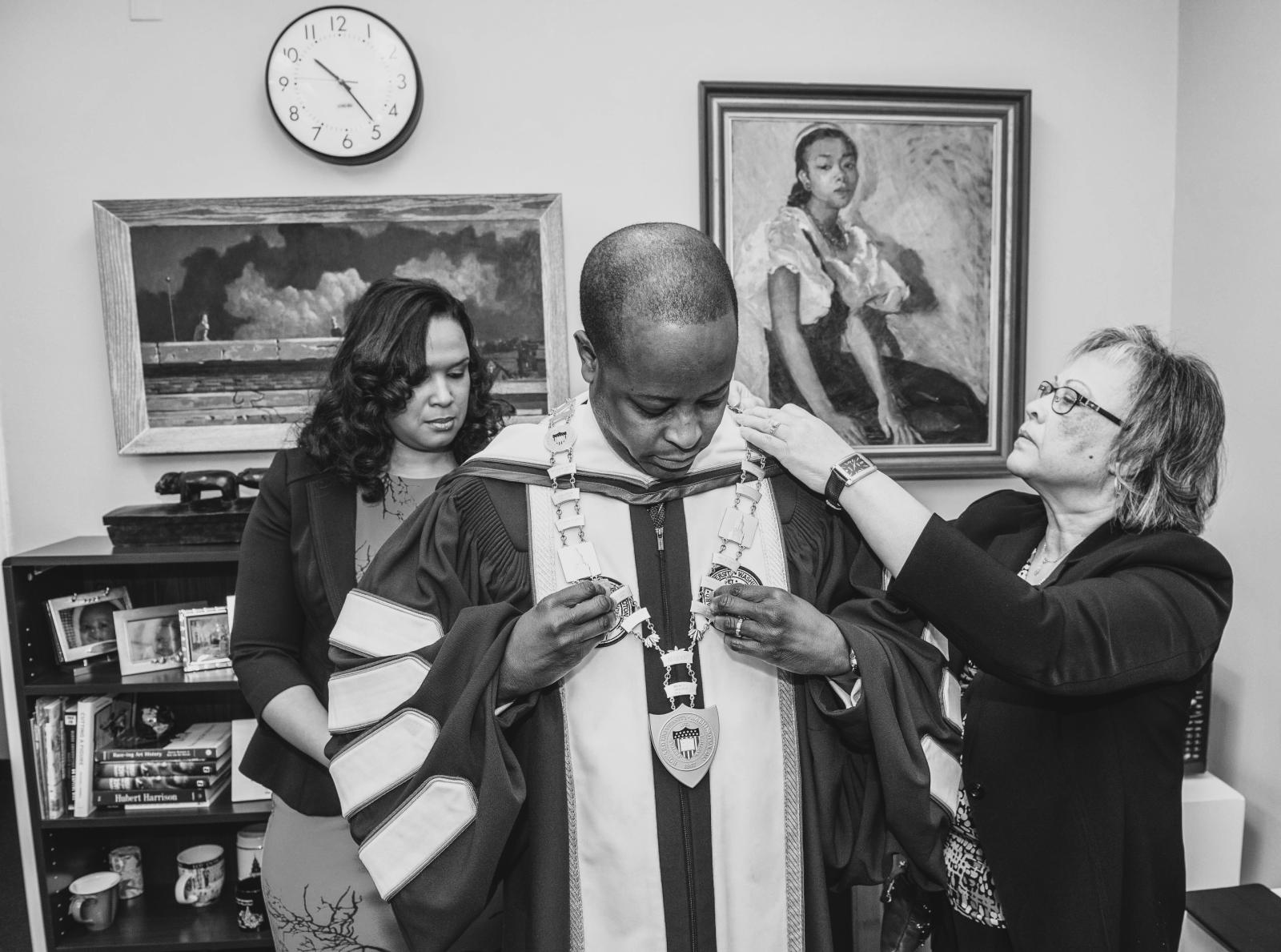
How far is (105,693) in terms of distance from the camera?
2.59m

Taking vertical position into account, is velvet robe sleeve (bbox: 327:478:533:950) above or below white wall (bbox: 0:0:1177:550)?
below

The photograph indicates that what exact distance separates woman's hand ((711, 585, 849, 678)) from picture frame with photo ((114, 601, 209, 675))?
209cm

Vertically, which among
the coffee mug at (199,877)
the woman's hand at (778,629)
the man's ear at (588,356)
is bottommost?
the coffee mug at (199,877)

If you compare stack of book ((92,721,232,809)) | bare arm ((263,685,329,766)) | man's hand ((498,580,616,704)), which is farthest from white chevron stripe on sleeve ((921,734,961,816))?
stack of book ((92,721,232,809))

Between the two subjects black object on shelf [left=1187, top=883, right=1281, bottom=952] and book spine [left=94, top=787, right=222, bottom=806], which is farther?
book spine [left=94, top=787, right=222, bottom=806]

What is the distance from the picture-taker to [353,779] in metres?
1.19

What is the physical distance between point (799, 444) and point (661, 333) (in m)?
0.36

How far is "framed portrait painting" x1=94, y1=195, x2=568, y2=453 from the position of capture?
108 inches

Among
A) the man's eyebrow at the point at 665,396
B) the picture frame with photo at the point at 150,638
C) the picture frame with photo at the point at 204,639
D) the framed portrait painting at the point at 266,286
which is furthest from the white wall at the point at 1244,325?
the picture frame with photo at the point at 150,638

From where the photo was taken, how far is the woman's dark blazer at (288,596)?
1927mm

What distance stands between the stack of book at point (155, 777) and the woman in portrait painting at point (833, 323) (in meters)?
2.01

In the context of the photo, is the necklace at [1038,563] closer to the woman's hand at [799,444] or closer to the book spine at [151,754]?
the woman's hand at [799,444]

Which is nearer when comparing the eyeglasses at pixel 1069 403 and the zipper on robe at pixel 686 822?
the zipper on robe at pixel 686 822

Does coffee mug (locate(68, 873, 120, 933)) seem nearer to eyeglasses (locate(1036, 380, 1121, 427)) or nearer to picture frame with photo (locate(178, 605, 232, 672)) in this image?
picture frame with photo (locate(178, 605, 232, 672))
